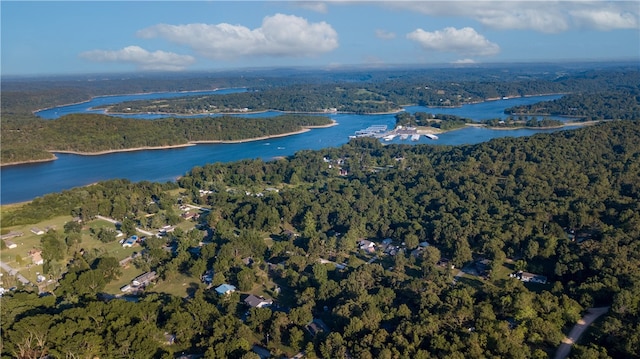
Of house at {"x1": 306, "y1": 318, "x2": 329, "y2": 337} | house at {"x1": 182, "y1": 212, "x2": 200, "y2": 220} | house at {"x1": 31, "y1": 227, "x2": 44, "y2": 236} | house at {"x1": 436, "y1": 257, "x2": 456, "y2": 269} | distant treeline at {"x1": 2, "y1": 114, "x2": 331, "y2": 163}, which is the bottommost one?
house at {"x1": 306, "y1": 318, "x2": 329, "y2": 337}

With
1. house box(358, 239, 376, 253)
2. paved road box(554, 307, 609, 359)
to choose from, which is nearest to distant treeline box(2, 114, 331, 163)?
house box(358, 239, 376, 253)

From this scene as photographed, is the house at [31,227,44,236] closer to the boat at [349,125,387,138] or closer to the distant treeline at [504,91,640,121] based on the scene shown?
the boat at [349,125,387,138]

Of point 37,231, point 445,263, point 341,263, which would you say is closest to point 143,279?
point 341,263

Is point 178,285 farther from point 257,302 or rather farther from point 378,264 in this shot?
point 378,264

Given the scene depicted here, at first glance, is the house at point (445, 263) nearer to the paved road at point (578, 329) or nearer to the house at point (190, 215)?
the paved road at point (578, 329)

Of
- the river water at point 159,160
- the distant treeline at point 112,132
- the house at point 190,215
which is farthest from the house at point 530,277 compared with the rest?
the distant treeline at point 112,132

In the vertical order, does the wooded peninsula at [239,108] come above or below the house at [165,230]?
above
